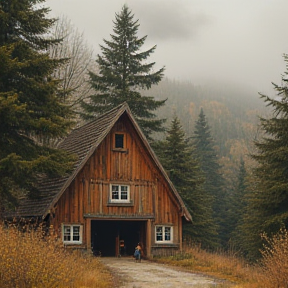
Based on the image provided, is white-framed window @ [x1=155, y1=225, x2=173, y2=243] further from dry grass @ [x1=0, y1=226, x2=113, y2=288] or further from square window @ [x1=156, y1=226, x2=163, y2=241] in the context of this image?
dry grass @ [x1=0, y1=226, x2=113, y2=288]

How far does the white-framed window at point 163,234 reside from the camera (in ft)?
83.4

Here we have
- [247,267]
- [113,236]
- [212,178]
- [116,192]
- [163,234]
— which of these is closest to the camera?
[247,267]

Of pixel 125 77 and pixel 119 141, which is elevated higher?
pixel 125 77

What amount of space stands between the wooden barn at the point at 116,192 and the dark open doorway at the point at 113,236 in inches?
50.8

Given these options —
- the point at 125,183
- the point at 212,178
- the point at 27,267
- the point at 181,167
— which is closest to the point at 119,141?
the point at 125,183

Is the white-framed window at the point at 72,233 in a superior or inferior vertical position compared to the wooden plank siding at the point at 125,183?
inferior

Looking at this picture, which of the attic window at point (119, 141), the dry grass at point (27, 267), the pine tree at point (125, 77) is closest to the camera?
the dry grass at point (27, 267)

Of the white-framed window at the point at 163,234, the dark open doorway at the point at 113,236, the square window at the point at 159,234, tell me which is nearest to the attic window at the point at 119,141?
the white-framed window at the point at 163,234

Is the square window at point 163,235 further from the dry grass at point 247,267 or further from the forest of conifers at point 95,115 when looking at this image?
the forest of conifers at point 95,115

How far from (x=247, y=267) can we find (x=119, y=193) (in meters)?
8.76

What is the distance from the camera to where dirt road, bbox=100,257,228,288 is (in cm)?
1477

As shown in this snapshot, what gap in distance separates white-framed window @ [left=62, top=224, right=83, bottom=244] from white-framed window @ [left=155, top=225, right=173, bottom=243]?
188 inches

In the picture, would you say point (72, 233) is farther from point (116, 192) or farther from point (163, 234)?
point (163, 234)

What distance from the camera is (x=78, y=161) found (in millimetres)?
23234
